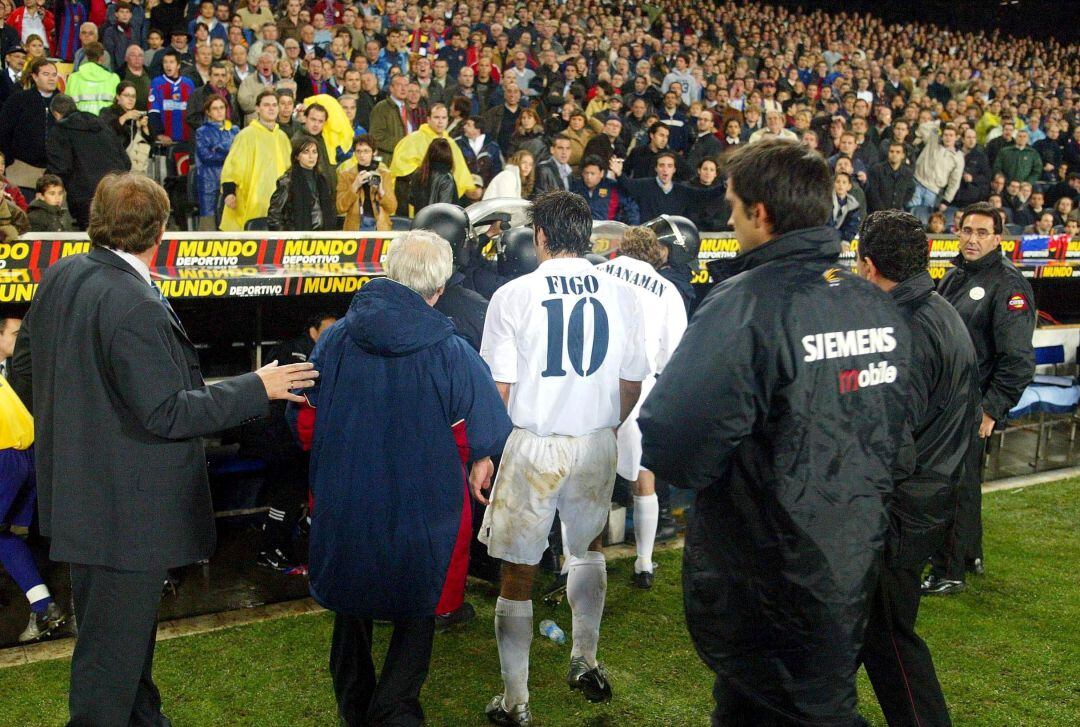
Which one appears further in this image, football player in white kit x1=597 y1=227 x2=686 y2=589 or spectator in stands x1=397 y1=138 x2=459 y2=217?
spectator in stands x1=397 y1=138 x2=459 y2=217

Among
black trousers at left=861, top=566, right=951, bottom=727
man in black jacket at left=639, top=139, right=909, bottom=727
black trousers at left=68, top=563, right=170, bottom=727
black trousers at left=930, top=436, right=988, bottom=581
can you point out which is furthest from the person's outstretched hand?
black trousers at left=930, top=436, right=988, bottom=581

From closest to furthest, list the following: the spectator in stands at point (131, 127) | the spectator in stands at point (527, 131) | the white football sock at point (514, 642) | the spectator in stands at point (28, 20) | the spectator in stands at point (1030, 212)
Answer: the white football sock at point (514, 642), the spectator in stands at point (131, 127), the spectator in stands at point (28, 20), the spectator in stands at point (527, 131), the spectator in stands at point (1030, 212)

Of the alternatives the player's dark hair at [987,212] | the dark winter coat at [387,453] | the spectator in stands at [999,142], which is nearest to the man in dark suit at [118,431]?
the dark winter coat at [387,453]

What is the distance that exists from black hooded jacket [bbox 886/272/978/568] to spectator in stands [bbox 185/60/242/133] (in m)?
6.67

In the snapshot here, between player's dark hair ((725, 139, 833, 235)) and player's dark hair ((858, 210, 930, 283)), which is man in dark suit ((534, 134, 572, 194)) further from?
player's dark hair ((725, 139, 833, 235))

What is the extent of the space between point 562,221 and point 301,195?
4.60 metres

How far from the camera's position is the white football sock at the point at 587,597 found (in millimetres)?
3857

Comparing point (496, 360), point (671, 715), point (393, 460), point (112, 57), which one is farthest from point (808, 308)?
point (112, 57)

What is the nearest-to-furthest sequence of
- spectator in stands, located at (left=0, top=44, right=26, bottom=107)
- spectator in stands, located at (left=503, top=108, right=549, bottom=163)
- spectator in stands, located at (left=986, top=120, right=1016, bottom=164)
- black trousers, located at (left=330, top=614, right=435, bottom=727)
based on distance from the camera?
black trousers, located at (left=330, top=614, right=435, bottom=727) < spectator in stands, located at (left=0, top=44, right=26, bottom=107) < spectator in stands, located at (left=503, top=108, right=549, bottom=163) < spectator in stands, located at (left=986, top=120, right=1016, bottom=164)

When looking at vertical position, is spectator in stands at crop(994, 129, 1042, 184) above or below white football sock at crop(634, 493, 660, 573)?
above

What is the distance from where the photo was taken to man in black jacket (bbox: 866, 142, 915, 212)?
11859mm

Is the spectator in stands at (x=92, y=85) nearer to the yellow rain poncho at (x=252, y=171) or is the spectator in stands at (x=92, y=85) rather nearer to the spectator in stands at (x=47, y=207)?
the yellow rain poncho at (x=252, y=171)

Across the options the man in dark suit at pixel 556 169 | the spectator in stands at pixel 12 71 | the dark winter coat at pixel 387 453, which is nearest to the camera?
the dark winter coat at pixel 387 453

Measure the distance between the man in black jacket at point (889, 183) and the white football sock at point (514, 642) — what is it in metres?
9.52
